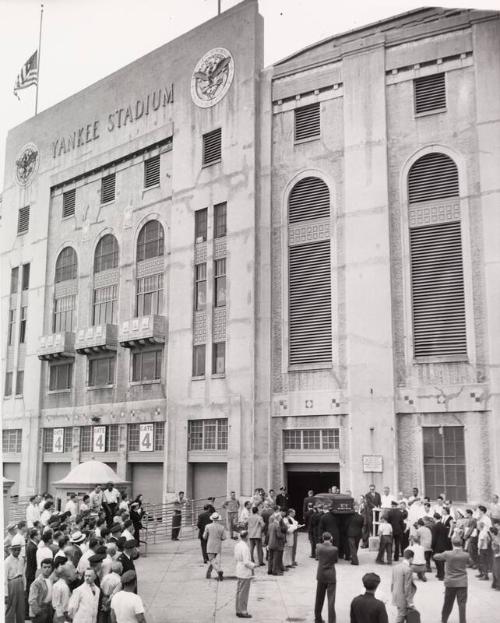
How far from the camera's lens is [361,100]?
21688mm

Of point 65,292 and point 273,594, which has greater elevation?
point 65,292

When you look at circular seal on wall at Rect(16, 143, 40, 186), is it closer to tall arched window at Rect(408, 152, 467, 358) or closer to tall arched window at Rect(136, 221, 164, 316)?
tall arched window at Rect(136, 221, 164, 316)

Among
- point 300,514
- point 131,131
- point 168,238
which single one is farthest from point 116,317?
point 300,514

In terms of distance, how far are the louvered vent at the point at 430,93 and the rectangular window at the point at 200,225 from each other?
8176 mm

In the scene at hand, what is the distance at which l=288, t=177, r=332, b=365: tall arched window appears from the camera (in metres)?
21.8

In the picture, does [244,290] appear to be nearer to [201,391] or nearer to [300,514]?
[201,391]

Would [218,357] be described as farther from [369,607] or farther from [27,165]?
[369,607]

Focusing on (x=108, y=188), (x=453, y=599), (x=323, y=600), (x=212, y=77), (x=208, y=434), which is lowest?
(x=323, y=600)

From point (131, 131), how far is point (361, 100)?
9.25 m

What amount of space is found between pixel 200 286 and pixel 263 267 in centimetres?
278

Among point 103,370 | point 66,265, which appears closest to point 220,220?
point 66,265

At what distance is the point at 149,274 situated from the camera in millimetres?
25547

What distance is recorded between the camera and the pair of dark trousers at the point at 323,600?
35.0 feet

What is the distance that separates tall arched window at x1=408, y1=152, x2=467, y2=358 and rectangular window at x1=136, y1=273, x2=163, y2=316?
9442 mm
